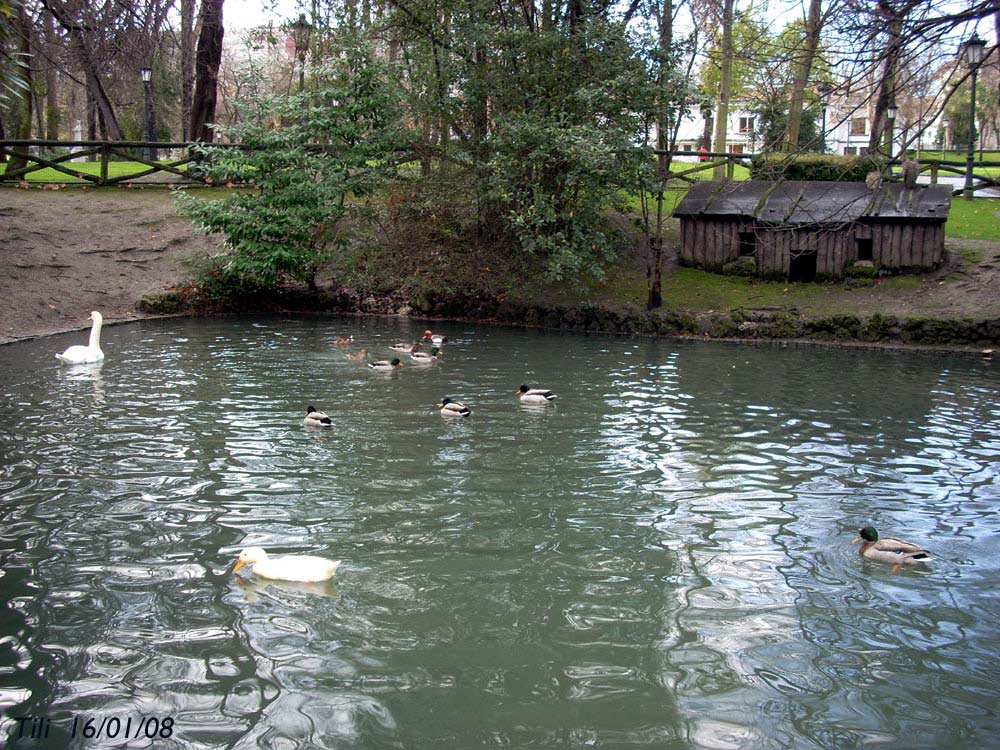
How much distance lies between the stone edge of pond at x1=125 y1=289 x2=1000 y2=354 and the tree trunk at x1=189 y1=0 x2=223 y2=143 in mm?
10729

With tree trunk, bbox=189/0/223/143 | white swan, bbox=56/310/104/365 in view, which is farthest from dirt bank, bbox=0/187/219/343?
tree trunk, bbox=189/0/223/143

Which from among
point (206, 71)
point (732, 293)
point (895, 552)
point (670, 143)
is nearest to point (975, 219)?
point (732, 293)

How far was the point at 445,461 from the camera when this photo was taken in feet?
35.1

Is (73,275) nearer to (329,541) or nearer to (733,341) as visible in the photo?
(733,341)

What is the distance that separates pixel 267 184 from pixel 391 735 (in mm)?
18904

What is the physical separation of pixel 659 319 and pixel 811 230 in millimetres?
4609

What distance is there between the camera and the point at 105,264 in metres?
23.9

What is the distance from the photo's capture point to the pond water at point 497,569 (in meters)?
5.73

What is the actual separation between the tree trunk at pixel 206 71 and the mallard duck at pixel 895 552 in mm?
28064

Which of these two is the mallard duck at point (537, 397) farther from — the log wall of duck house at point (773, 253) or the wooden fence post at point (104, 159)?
the wooden fence post at point (104, 159)

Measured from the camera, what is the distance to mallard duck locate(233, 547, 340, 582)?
7.29 metres

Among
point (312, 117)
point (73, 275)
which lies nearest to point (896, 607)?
point (312, 117)

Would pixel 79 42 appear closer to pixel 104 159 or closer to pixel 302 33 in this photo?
pixel 302 33

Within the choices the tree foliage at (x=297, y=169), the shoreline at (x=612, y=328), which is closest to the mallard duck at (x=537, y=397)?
the shoreline at (x=612, y=328)
